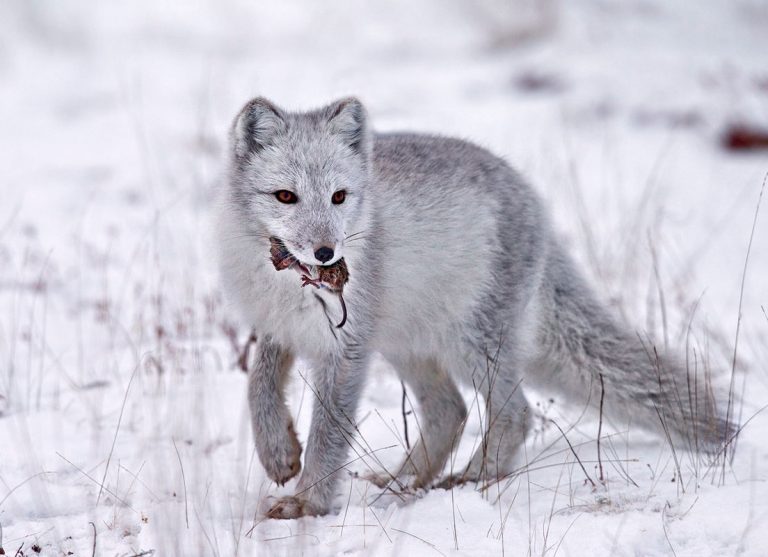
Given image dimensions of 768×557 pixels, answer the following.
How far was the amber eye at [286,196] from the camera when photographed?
11.5ft

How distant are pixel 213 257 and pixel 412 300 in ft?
3.21

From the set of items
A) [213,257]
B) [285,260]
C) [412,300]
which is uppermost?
[285,260]

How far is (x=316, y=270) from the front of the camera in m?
3.44

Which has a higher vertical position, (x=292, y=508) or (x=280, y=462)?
(x=280, y=462)

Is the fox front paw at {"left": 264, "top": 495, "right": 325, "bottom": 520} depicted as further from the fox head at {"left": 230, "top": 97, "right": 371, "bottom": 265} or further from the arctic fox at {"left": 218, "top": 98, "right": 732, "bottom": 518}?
the fox head at {"left": 230, "top": 97, "right": 371, "bottom": 265}

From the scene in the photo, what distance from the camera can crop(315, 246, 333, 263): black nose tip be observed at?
3242mm

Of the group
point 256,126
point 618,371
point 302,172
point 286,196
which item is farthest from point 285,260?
point 618,371

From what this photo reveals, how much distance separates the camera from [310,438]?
369cm

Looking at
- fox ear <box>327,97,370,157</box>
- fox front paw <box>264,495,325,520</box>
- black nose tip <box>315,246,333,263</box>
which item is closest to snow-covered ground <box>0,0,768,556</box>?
fox front paw <box>264,495,325,520</box>

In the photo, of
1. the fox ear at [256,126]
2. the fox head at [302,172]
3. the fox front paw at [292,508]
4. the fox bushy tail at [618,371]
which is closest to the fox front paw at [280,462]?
the fox front paw at [292,508]

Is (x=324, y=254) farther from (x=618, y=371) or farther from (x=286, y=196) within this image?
(x=618, y=371)

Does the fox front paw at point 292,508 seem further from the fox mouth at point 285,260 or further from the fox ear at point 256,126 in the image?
the fox ear at point 256,126

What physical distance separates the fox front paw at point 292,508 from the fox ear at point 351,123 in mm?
1576

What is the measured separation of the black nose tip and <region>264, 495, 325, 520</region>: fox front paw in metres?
1.09
